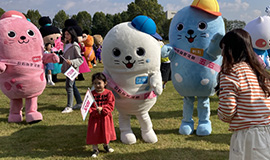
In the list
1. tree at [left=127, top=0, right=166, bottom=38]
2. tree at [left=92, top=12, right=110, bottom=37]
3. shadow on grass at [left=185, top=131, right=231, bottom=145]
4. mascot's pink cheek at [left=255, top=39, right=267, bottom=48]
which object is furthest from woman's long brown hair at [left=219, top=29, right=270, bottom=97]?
tree at [left=92, top=12, right=110, bottom=37]

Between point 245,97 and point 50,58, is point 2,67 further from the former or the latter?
point 245,97

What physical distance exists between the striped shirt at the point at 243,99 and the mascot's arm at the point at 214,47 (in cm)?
159

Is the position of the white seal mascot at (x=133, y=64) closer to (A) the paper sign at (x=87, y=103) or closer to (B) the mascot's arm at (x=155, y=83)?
(B) the mascot's arm at (x=155, y=83)

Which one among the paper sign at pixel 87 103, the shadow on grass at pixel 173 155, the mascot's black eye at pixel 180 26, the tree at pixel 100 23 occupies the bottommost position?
the shadow on grass at pixel 173 155

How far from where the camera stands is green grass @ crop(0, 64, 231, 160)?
3629 mm

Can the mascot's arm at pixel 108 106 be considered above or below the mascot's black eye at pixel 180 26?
below

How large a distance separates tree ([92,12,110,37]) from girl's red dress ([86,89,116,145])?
53763mm

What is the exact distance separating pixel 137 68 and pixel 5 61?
2.52 metres

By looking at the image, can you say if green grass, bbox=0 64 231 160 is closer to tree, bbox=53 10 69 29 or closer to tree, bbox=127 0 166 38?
tree, bbox=127 0 166 38

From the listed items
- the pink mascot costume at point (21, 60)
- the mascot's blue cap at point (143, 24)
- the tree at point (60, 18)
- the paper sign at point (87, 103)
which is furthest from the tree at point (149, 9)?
the paper sign at point (87, 103)

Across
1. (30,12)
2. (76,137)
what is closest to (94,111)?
(76,137)

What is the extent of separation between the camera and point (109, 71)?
→ 12.2 ft

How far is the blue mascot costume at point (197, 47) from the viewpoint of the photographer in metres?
3.98

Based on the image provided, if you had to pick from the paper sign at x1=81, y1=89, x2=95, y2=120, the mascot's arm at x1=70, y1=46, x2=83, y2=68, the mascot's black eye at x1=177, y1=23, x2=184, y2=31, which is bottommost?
the paper sign at x1=81, y1=89, x2=95, y2=120
